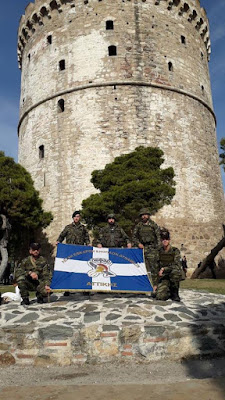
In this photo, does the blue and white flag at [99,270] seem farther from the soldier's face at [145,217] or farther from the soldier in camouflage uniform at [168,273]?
the soldier's face at [145,217]

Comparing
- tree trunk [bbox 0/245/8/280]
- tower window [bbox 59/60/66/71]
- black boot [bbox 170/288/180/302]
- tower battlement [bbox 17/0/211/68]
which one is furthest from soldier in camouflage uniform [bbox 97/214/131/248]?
tower battlement [bbox 17/0/211/68]

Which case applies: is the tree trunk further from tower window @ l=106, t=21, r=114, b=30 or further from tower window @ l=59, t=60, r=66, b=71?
tower window @ l=106, t=21, r=114, b=30

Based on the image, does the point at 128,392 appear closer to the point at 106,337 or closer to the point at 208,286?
the point at 106,337

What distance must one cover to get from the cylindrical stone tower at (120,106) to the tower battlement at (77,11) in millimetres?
54

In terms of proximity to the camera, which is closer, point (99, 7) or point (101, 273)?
point (101, 273)

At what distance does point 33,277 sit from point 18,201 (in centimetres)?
862

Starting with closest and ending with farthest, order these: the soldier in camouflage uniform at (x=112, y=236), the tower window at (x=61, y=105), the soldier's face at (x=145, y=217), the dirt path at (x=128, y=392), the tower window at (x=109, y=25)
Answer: the dirt path at (x=128, y=392), the soldier's face at (x=145, y=217), the soldier in camouflage uniform at (x=112, y=236), the tower window at (x=109, y=25), the tower window at (x=61, y=105)

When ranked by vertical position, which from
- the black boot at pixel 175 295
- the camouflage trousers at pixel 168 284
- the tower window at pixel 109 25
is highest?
the tower window at pixel 109 25

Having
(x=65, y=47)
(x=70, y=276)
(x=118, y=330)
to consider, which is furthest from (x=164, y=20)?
(x=118, y=330)

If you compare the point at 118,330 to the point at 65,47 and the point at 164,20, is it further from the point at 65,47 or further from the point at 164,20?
the point at 164,20

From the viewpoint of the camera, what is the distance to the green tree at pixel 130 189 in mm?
11414

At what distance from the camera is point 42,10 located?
1750cm

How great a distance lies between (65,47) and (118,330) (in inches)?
590

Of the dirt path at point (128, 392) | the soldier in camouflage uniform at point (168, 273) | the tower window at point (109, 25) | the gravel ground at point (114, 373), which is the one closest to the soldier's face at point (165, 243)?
the soldier in camouflage uniform at point (168, 273)
